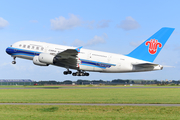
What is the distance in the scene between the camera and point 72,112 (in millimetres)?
24062

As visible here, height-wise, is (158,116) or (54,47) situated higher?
(54,47)

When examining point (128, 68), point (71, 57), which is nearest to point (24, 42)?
point (71, 57)

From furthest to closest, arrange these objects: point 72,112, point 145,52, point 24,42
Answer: point 24,42 → point 145,52 → point 72,112

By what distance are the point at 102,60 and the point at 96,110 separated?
3303 centimetres

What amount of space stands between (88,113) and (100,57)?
34.9m

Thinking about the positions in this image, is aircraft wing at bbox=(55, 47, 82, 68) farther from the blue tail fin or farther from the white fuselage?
the blue tail fin

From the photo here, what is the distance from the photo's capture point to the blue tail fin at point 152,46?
56062mm

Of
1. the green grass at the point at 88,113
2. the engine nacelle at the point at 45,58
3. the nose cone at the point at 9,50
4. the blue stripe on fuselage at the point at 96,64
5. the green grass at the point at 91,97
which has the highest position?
the nose cone at the point at 9,50

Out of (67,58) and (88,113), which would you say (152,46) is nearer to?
(67,58)

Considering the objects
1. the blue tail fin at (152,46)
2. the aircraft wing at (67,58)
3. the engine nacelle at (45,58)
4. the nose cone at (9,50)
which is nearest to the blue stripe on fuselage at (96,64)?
the aircraft wing at (67,58)

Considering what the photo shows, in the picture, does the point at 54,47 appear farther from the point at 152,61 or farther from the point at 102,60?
the point at 152,61

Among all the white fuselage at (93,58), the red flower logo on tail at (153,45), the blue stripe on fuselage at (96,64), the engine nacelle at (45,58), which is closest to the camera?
the engine nacelle at (45,58)

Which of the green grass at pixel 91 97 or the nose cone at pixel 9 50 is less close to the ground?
the nose cone at pixel 9 50

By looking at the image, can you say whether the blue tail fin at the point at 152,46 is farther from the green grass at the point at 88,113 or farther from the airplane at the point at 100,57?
the green grass at the point at 88,113
